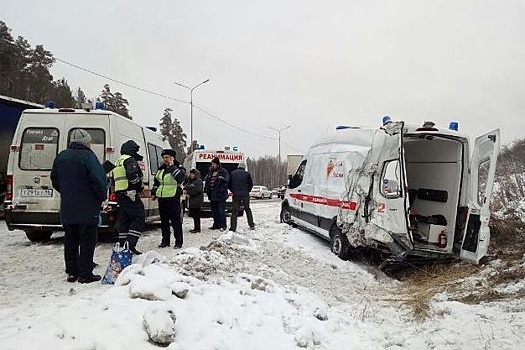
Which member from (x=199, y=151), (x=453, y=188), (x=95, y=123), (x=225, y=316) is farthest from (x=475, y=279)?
(x=199, y=151)

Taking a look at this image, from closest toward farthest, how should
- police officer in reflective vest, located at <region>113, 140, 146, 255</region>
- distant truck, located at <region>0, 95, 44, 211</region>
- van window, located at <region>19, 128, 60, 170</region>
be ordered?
police officer in reflective vest, located at <region>113, 140, 146, 255</region>, van window, located at <region>19, 128, 60, 170</region>, distant truck, located at <region>0, 95, 44, 211</region>

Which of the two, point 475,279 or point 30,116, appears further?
point 30,116

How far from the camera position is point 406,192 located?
6.98 meters

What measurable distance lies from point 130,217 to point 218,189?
11.9 ft

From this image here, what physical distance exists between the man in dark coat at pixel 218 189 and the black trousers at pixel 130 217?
356cm

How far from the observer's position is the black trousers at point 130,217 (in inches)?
256

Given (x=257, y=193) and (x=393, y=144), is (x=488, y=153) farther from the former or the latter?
(x=257, y=193)

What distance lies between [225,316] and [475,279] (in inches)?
174

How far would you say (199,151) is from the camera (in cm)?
1617

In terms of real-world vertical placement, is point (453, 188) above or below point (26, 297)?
above

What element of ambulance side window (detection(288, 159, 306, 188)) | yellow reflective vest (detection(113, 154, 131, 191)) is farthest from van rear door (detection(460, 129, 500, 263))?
yellow reflective vest (detection(113, 154, 131, 191))

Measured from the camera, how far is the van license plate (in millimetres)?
7797

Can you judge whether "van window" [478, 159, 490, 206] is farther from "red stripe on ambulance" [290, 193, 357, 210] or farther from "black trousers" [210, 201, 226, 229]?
"black trousers" [210, 201, 226, 229]

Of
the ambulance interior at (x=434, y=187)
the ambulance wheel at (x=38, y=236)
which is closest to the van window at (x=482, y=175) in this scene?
the ambulance interior at (x=434, y=187)
